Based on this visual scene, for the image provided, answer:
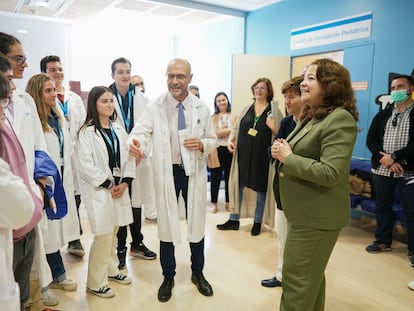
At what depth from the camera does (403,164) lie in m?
3.15

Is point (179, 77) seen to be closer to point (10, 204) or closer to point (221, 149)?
point (10, 204)

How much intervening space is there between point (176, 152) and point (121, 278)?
1.15 metres

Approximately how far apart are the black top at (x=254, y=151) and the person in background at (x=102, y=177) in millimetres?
1569

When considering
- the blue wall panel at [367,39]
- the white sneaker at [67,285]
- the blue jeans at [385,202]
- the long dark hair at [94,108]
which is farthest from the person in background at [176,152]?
the blue wall panel at [367,39]

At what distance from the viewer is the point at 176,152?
94.7 inches

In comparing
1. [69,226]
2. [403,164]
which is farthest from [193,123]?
[403,164]

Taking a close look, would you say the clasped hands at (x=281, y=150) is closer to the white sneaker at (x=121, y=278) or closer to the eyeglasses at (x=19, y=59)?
the eyeglasses at (x=19, y=59)

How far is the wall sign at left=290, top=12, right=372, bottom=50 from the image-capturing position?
13.9 feet

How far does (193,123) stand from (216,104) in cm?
258

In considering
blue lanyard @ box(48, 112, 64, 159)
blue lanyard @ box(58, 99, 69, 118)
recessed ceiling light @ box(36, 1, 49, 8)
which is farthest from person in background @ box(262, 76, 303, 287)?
recessed ceiling light @ box(36, 1, 49, 8)

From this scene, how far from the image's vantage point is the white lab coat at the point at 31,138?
167 centimetres

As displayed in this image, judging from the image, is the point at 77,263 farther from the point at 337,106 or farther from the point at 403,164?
the point at 403,164

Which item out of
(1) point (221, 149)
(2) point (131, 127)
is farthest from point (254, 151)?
(2) point (131, 127)

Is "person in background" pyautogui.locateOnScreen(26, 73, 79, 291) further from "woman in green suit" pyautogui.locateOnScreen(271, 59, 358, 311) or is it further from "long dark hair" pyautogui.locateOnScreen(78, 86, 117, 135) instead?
"woman in green suit" pyautogui.locateOnScreen(271, 59, 358, 311)
